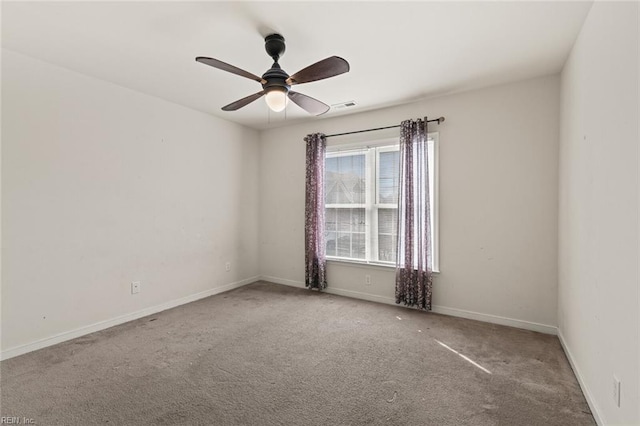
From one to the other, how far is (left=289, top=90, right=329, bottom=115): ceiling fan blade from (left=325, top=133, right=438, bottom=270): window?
4.77 ft

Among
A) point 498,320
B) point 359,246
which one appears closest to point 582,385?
point 498,320

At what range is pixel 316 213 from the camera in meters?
4.34

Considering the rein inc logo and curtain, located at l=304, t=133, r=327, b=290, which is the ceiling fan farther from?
the rein inc logo

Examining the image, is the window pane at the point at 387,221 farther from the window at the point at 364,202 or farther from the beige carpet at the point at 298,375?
the beige carpet at the point at 298,375

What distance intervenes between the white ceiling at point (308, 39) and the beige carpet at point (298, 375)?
2550 mm

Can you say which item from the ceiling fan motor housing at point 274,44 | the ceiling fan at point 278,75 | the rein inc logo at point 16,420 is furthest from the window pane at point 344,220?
the rein inc logo at point 16,420

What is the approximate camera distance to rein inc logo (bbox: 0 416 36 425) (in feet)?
5.67

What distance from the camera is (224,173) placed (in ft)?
14.7

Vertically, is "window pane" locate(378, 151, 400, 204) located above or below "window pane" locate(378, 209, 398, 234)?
above

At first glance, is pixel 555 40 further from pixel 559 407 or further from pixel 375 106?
pixel 559 407

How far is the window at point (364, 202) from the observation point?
3908 millimetres

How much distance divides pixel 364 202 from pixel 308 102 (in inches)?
74.4

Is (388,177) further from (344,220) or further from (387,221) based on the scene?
(344,220)

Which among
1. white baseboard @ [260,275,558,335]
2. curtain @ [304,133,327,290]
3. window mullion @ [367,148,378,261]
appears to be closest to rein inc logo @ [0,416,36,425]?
curtain @ [304,133,327,290]
